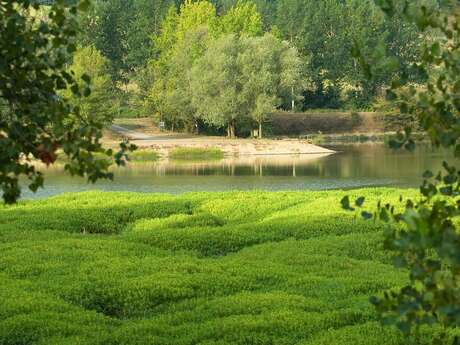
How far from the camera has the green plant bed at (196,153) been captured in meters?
75.2

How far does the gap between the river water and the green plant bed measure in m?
2.96

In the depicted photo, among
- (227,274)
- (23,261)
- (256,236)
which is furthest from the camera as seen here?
(256,236)

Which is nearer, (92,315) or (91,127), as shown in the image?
(91,127)

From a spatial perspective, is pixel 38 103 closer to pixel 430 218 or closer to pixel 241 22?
pixel 430 218

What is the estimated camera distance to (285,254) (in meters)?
19.7

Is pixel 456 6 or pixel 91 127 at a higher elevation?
pixel 456 6

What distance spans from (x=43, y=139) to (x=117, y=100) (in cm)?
9959

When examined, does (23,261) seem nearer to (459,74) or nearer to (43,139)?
(43,139)

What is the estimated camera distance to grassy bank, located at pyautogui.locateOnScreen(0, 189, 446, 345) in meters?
12.9

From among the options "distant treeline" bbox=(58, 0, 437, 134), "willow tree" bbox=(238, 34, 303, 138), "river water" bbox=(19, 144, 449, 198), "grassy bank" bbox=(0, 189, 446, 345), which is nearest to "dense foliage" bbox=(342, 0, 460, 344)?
"grassy bank" bbox=(0, 189, 446, 345)

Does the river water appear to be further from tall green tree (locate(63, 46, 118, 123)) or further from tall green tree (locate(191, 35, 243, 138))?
tall green tree (locate(63, 46, 118, 123))

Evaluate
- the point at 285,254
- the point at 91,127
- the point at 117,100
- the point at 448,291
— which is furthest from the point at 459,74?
the point at 117,100

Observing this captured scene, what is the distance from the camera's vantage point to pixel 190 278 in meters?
16.7

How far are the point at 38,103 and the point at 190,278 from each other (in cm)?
1014
